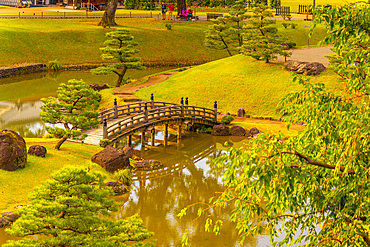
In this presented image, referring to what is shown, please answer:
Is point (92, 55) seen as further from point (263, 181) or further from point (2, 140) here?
point (263, 181)

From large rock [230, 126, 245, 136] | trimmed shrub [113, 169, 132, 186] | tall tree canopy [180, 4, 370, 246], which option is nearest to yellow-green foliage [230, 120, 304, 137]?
large rock [230, 126, 245, 136]

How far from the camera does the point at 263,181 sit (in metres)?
9.60

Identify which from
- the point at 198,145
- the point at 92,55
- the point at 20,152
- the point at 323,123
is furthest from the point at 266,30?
the point at 323,123

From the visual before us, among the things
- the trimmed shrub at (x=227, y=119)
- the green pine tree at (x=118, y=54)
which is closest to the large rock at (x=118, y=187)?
the trimmed shrub at (x=227, y=119)

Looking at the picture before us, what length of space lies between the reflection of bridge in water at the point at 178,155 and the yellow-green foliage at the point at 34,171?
3.41m

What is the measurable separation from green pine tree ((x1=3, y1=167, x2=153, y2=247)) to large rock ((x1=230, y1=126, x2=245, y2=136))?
26072 millimetres

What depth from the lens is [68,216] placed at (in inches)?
494

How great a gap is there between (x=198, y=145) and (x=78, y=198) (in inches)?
969

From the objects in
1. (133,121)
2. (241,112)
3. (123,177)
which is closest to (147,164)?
(123,177)

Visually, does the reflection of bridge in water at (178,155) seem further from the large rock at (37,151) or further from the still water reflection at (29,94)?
the still water reflection at (29,94)

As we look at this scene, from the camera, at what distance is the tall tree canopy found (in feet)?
Answer: 32.5

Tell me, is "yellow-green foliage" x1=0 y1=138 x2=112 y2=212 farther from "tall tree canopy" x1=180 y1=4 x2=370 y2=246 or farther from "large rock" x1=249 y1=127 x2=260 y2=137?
"large rock" x1=249 y1=127 x2=260 y2=137

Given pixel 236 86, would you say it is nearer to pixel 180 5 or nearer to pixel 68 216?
pixel 68 216

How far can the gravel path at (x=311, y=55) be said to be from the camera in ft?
166
